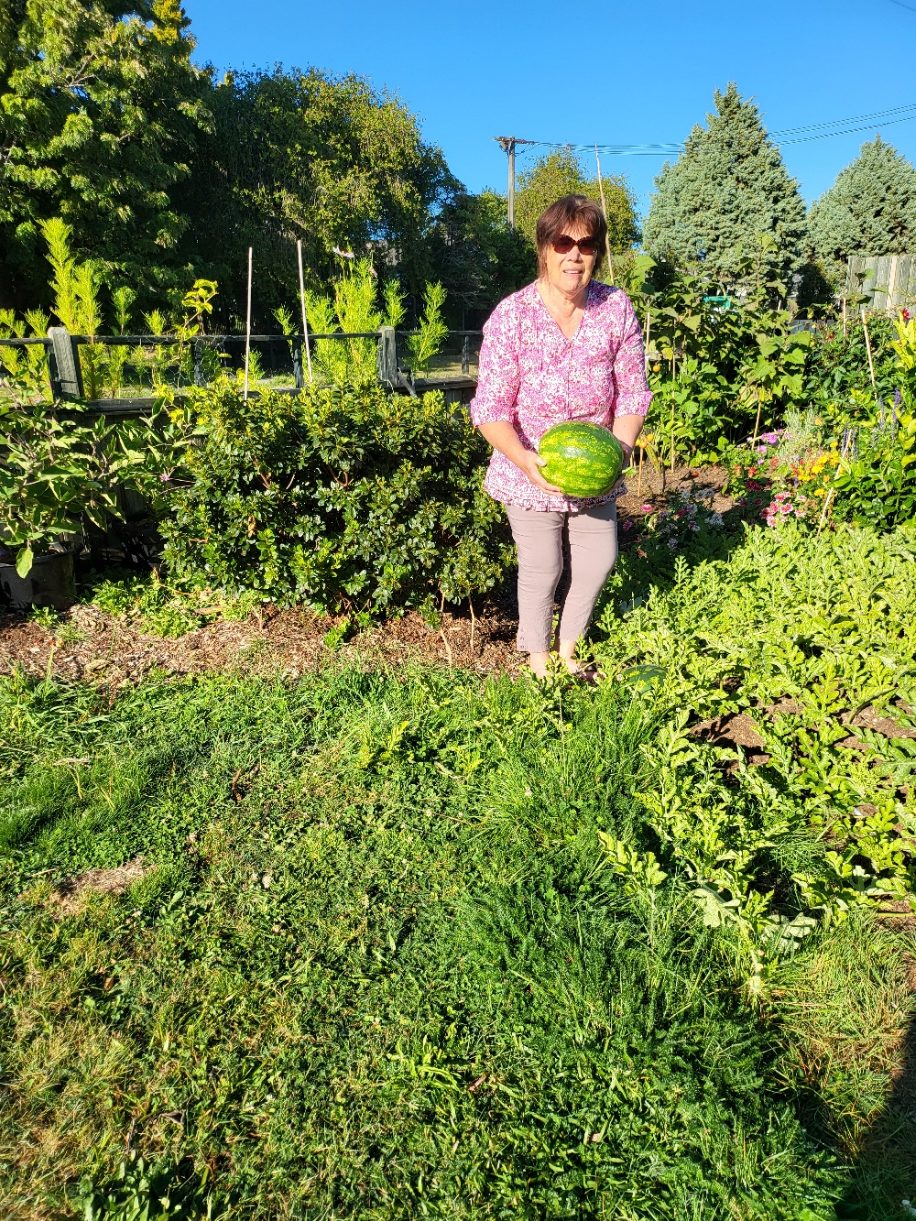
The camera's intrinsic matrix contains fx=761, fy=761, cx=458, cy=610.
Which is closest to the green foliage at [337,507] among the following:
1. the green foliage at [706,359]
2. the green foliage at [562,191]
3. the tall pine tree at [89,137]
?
the green foliage at [706,359]

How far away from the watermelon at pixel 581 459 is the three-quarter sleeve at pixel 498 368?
28 cm

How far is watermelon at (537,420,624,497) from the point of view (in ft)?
9.32

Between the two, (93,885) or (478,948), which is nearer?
(478,948)

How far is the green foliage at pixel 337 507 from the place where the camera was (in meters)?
3.97

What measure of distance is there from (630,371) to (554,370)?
0.34 metres

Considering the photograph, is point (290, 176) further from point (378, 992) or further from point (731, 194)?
point (378, 992)

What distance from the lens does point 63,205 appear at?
18281 mm

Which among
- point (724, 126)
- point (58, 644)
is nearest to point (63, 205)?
point (58, 644)

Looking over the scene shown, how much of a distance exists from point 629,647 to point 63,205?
20.5m

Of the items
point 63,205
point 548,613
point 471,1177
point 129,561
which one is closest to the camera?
point 471,1177

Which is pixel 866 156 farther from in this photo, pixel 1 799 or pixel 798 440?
pixel 1 799

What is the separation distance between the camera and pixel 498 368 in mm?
3039

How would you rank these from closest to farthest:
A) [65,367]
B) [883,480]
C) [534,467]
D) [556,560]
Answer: [534,467] < [556,560] < [883,480] < [65,367]

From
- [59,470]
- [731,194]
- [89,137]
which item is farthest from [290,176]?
[59,470]
